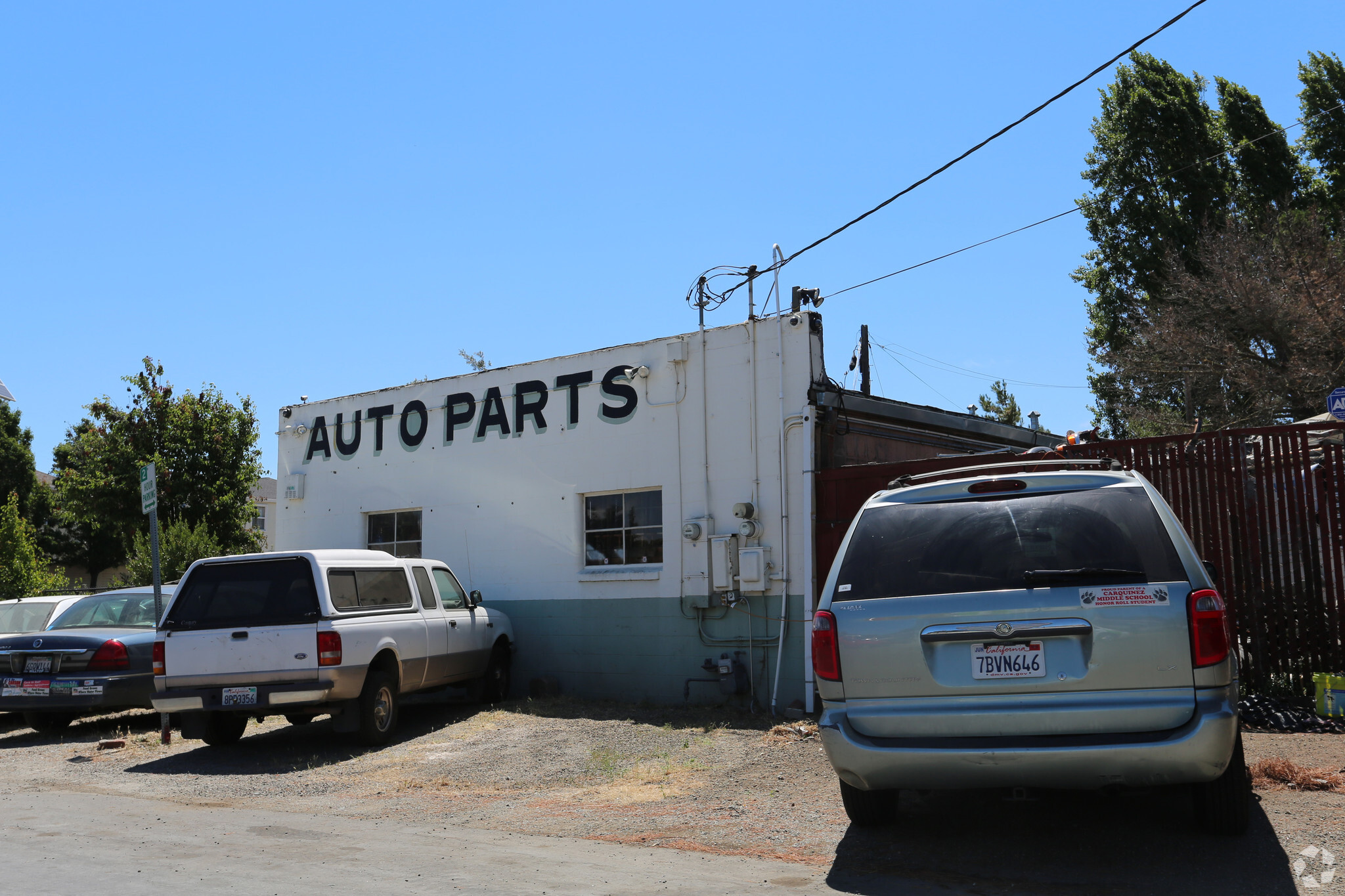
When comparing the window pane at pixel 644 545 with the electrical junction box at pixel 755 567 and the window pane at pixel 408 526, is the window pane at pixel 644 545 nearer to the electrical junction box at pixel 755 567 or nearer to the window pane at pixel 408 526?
the electrical junction box at pixel 755 567

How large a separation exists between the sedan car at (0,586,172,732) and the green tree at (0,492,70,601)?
13898 mm

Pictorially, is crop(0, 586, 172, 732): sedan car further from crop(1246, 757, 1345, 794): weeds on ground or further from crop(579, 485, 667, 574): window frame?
crop(1246, 757, 1345, 794): weeds on ground

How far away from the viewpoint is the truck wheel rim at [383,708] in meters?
9.88

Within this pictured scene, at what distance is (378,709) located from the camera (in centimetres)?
991

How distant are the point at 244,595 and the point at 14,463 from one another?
4074 cm

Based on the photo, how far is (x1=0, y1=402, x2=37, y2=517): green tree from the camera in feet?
141

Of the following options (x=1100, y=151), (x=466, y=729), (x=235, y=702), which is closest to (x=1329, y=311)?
(x=1100, y=151)

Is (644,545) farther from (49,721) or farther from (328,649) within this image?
(49,721)

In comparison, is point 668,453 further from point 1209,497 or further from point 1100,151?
point 1100,151

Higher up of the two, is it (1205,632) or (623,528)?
(623,528)

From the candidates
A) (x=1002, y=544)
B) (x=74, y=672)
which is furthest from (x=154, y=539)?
(x=1002, y=544)

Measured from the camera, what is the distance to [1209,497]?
915cm

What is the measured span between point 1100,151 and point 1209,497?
25.5m

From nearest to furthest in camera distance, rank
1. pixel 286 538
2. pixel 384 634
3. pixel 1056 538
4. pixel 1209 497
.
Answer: pixel 1056 538, pixel 1209 497, pixel 384 634, pixel 286 538
